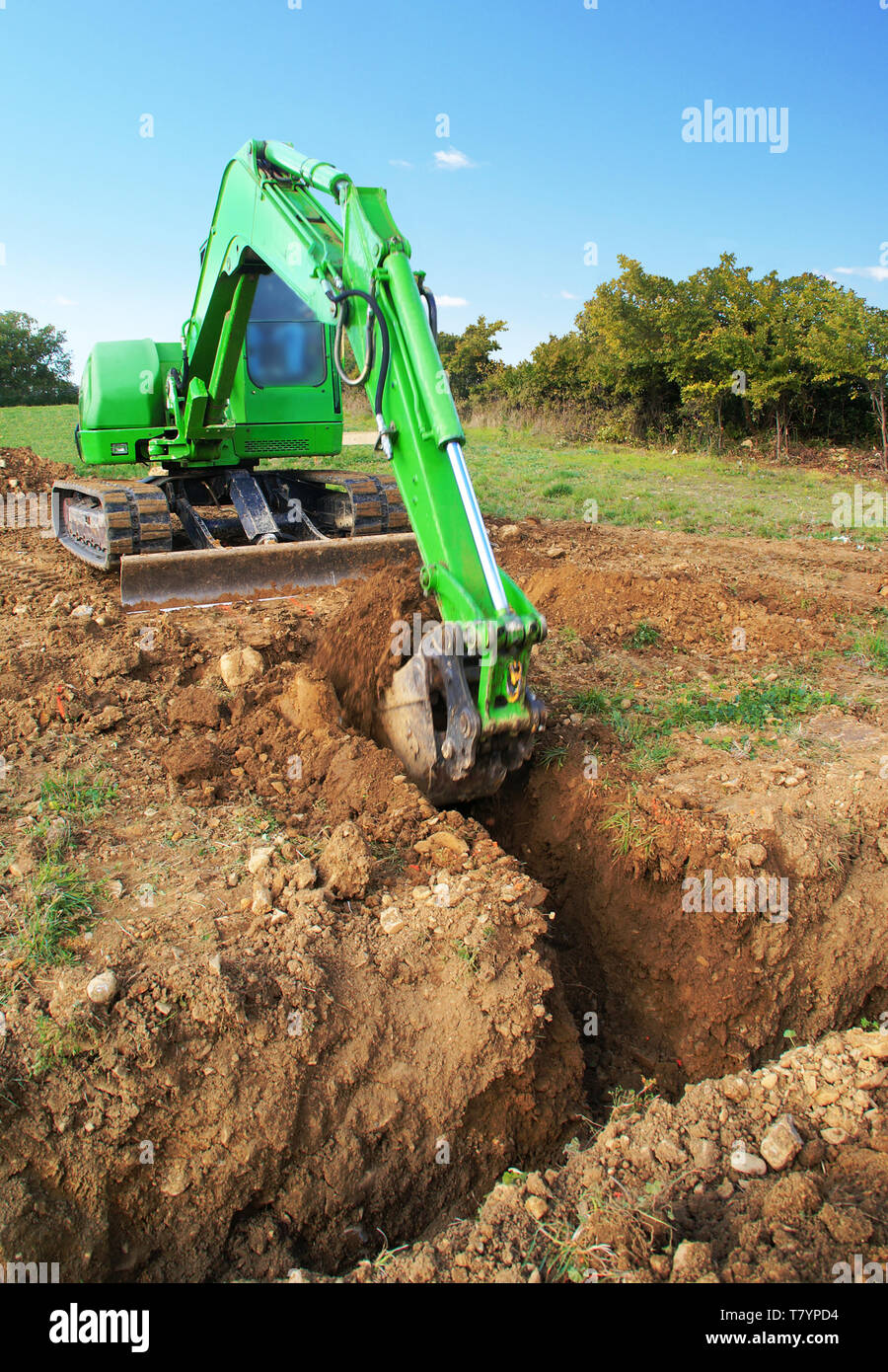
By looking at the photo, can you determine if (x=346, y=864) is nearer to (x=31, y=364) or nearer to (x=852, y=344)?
(x=852, y=344)

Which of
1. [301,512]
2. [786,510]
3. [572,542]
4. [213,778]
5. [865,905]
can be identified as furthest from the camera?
[786,510]

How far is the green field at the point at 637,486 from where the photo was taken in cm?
1125

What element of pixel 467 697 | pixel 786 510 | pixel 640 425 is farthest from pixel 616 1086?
pixel 640 425

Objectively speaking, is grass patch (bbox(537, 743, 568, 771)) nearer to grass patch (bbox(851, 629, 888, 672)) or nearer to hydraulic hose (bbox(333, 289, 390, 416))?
hydraulic hose (bbox(333, 289, 390, 416))

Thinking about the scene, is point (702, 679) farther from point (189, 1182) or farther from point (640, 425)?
point (640, 425)

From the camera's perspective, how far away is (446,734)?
369 cm

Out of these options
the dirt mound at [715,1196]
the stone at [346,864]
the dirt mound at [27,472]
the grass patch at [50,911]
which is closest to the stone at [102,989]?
the grass patch at [50,911]

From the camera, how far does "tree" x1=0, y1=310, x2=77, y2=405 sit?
146 ft

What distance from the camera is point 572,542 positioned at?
31.2 ft

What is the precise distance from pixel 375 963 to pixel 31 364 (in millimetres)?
51771

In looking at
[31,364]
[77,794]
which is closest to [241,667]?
[77,794]

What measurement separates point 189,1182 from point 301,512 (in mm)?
7021

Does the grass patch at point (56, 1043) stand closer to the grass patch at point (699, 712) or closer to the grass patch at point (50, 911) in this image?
the grass patch at point (50, 911)

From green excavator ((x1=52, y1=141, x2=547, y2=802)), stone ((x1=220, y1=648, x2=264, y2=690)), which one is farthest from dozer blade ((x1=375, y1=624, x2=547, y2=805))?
stone ((x1=220, y1=648, x2=264, y2=690))
